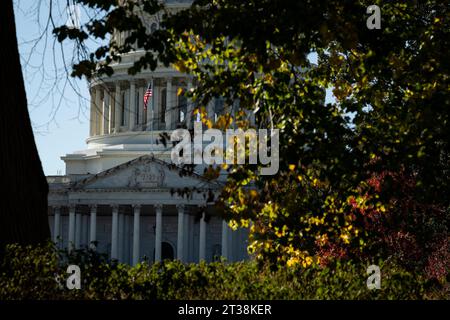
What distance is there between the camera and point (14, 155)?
18.8m

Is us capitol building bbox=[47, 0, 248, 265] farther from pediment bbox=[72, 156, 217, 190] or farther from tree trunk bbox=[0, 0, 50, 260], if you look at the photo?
tree trunk bbox=[0, 0, 50, 260]

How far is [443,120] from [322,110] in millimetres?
2107

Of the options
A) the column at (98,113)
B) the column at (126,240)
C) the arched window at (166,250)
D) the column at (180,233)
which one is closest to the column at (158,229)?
the column at (180,233)

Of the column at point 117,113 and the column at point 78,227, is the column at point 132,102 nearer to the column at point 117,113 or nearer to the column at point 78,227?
the column at point 117,113

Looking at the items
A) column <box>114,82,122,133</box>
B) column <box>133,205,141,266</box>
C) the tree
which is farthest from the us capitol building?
the tree

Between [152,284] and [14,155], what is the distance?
4140 mm

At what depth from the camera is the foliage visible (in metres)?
16.1

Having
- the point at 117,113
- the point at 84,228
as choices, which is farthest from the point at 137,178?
the point at 117,113

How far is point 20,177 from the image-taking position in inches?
741

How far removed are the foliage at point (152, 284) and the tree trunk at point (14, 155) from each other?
748mm
